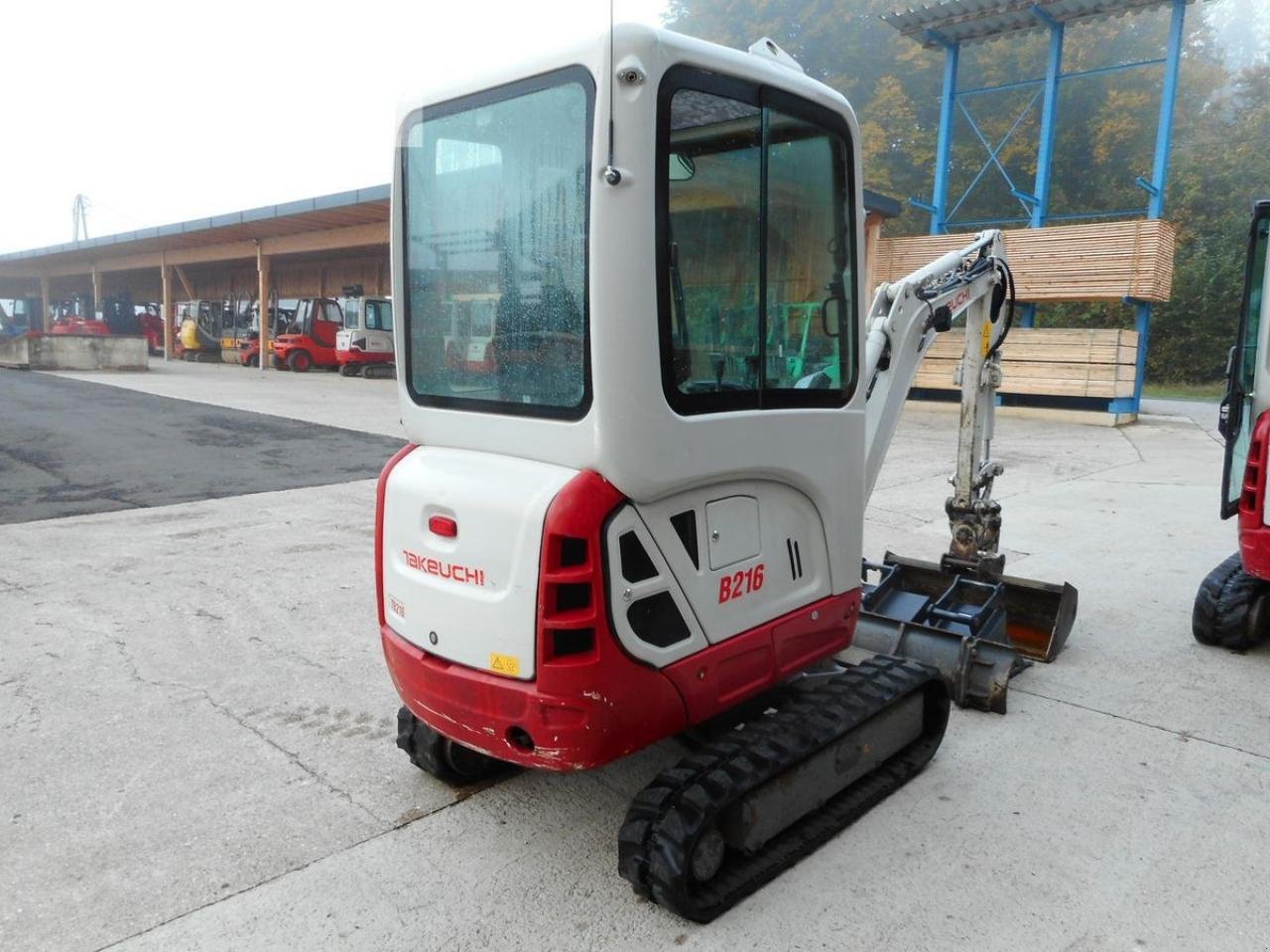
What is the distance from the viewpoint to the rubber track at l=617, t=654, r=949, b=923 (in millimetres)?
2562

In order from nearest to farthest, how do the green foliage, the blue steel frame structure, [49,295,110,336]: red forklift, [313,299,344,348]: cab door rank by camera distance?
1. the blue steel frame structure
2. [313,299,344,348]: cab door
3. the green foliage
4. [49,295,110,336]: red forklift

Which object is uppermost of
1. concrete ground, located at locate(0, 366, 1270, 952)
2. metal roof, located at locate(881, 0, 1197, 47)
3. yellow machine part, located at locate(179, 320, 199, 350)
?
metal roof, located at locate(881, 0, 1197, 47)

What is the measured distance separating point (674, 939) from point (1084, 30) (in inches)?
1586

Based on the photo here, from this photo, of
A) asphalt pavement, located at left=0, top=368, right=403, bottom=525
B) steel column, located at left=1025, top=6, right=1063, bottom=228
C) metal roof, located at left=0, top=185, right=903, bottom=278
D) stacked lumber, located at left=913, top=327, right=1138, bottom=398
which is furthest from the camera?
metal roof, located at left=0, top=185, right=903, bottom=278

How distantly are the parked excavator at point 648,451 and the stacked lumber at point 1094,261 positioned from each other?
43.8ft

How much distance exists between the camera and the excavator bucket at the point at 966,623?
4.05 meters

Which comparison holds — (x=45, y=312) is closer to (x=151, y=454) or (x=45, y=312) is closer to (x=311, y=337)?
(x=311, y=337)

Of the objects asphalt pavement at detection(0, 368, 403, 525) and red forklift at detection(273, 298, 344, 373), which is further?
red forklift at detection(273, 298, 344, 373)

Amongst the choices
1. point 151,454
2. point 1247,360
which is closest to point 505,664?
point 1247,360

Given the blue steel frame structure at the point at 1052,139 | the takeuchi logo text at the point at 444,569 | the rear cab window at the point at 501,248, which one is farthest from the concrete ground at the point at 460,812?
the blue steel frame structure at the point at 1052,139

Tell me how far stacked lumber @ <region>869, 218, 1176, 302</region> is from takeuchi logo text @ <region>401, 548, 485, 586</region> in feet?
46.5

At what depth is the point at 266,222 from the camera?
24.0 m

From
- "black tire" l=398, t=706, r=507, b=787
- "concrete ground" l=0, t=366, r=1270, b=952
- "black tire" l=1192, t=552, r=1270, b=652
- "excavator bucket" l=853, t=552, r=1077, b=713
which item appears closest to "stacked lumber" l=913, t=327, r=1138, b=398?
"concrete ground" l=0, t=366, r=1270, b=952

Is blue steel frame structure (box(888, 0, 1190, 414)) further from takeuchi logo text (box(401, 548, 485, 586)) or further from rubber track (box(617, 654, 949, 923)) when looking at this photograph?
takeuchi logo text (box(401, 548, 485, 586))
